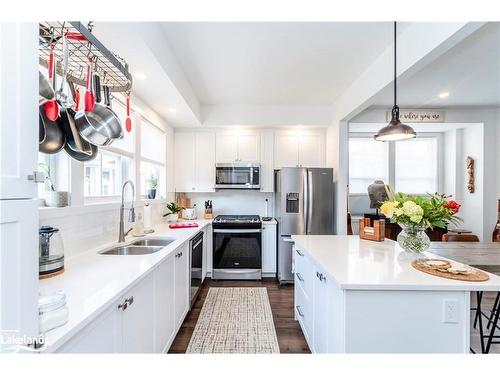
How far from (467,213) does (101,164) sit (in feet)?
19.6

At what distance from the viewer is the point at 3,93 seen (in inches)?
23.4

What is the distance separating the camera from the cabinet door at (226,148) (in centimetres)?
406

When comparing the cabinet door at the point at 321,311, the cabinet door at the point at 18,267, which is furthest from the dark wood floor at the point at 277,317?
the cabinet door at the point at 18,267

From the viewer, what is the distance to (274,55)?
239cm

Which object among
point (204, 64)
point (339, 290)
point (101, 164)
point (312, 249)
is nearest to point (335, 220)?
point (312, 249)

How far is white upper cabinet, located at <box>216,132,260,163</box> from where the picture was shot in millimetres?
4059

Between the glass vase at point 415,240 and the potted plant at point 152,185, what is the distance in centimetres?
279

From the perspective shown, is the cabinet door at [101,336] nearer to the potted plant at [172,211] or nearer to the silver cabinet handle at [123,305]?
the silver cabinet handle at [123,305]

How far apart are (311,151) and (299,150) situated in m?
0.20

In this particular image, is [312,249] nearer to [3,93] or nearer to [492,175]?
[3,93]

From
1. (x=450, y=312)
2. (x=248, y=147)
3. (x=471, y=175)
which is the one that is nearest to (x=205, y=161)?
(x=248, y=147)

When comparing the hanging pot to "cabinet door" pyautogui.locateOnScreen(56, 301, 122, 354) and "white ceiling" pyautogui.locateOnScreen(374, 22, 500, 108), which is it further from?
"white ceiling" pyautogui.locateOnScreen(374, 22, 500, 108)

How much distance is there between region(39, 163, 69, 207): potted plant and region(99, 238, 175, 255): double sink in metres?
0.49

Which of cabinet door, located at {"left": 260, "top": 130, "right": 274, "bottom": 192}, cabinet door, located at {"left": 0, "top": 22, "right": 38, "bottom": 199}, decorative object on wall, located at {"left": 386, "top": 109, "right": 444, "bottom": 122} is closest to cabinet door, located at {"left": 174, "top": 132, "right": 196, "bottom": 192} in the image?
cabinet door, located at {"left": 260, "top": 130, "right": 274, "bottom": 192}
